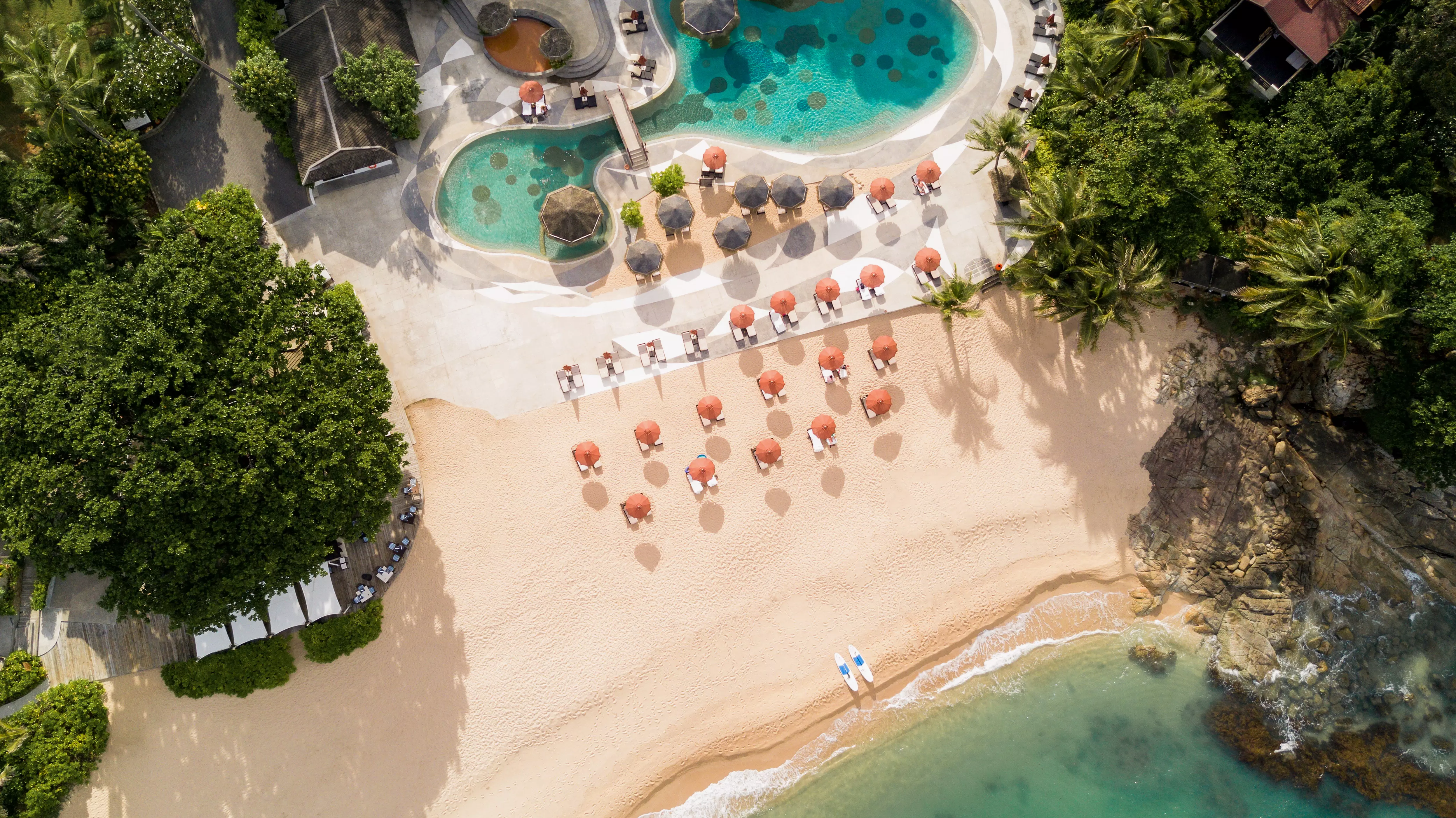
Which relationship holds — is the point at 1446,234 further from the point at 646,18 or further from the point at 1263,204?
the point at 646,18

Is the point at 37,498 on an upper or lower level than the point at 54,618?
upper

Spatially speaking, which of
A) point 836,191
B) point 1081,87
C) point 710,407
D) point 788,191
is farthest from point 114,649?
point 1081,87

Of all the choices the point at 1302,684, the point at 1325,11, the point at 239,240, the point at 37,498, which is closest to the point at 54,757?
the point at 37,498

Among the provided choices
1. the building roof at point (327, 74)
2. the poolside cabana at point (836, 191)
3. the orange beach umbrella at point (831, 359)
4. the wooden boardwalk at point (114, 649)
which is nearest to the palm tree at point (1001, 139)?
the poolside cabana at point (836, 191)

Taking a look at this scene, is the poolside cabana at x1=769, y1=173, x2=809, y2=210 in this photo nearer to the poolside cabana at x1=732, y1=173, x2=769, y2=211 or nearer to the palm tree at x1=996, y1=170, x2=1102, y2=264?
the poolside cabana at x1=732, y1=173, x2=769, y2=211

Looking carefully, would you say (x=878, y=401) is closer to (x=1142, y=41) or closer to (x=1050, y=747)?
(x=1050, y=747)

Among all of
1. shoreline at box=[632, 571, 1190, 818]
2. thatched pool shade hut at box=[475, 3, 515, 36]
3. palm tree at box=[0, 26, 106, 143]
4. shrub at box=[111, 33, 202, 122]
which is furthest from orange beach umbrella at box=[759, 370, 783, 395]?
palm tree at box=[0, 26, 106, 143]
